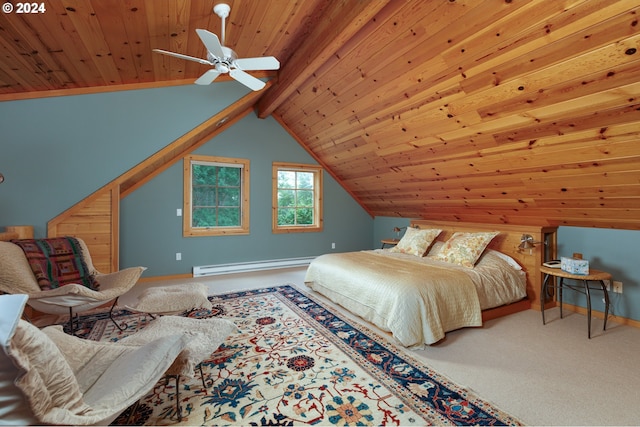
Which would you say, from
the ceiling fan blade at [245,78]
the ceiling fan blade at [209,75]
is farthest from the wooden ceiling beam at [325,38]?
the ceiling fan blade at [209,75]

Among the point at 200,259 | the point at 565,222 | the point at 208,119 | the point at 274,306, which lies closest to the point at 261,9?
the point at 208,119

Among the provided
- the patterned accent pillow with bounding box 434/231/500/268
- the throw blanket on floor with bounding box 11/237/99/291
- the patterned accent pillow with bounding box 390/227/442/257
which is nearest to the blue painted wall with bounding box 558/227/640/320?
the patterned accent pillow with bounding box 434/231/500/268

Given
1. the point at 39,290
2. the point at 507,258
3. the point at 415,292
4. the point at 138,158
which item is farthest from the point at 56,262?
the point at 507,258

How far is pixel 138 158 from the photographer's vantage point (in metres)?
3.24

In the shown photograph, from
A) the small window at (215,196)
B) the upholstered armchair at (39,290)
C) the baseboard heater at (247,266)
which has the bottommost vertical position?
the baseboard heater at (247,266)

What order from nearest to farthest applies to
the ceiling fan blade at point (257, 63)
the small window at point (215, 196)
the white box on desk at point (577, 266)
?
the ceiling fan blade at point (257, 63) < the white box on desk at point (577, 266) < the small window at point (215, 196)

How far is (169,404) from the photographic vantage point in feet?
5.44

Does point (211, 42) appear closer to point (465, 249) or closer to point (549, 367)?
point (465, 249)

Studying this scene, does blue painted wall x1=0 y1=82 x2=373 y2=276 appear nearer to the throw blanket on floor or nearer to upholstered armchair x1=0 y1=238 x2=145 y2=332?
the throw blanket on floor

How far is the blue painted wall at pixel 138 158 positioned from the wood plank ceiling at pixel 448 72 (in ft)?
0.80

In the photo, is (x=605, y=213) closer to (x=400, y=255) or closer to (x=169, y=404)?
(x=400, y=255)

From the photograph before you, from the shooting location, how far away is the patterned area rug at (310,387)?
1.54m

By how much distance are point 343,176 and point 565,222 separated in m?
3.39

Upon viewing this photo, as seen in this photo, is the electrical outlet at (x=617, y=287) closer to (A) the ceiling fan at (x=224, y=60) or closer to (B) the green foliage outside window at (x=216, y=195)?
(A) the ceiling fan at (x=224, y=60)
